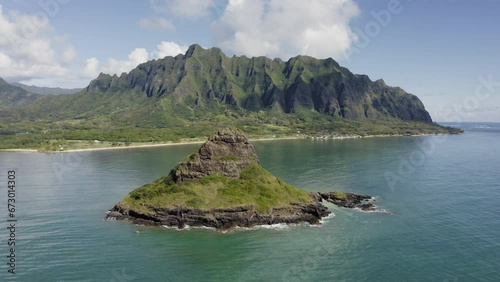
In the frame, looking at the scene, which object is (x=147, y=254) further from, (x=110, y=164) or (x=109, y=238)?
(x=110, y=164)

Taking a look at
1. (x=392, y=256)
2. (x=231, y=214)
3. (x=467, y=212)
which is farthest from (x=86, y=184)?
(x=467, y=212)

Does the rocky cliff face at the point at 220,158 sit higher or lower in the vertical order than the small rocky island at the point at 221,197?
higher

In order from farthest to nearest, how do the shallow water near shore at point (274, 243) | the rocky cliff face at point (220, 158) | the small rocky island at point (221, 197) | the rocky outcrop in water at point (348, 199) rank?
the rocky outcrop in water at point (348, 199), the rocky cliff face at point (220, 158), the small rocky island at point (221, 197), the shallow water near shore at point (274, 243)

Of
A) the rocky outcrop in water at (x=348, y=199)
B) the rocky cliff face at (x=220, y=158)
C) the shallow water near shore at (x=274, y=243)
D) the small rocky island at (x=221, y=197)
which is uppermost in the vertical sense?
Answer: the rocky cliff face at (x=220, y=158)

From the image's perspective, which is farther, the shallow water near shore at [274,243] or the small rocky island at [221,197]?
the small rocky island at [221,197]

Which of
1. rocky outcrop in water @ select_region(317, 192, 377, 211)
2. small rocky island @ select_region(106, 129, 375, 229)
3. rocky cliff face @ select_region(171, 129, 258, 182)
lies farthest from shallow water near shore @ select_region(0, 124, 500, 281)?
rocky cliff face @ select_region(171, 129, 258, 182)

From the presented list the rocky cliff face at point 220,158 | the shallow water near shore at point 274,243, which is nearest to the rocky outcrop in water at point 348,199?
the shallow water near shore at point 274,243

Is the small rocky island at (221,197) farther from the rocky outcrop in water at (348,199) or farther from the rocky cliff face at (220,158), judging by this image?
the rocky outcrop in water at (348,199)

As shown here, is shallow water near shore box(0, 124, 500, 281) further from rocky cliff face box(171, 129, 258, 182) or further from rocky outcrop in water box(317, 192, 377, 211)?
rocky cliff face box(171, 129, 258, 182)
